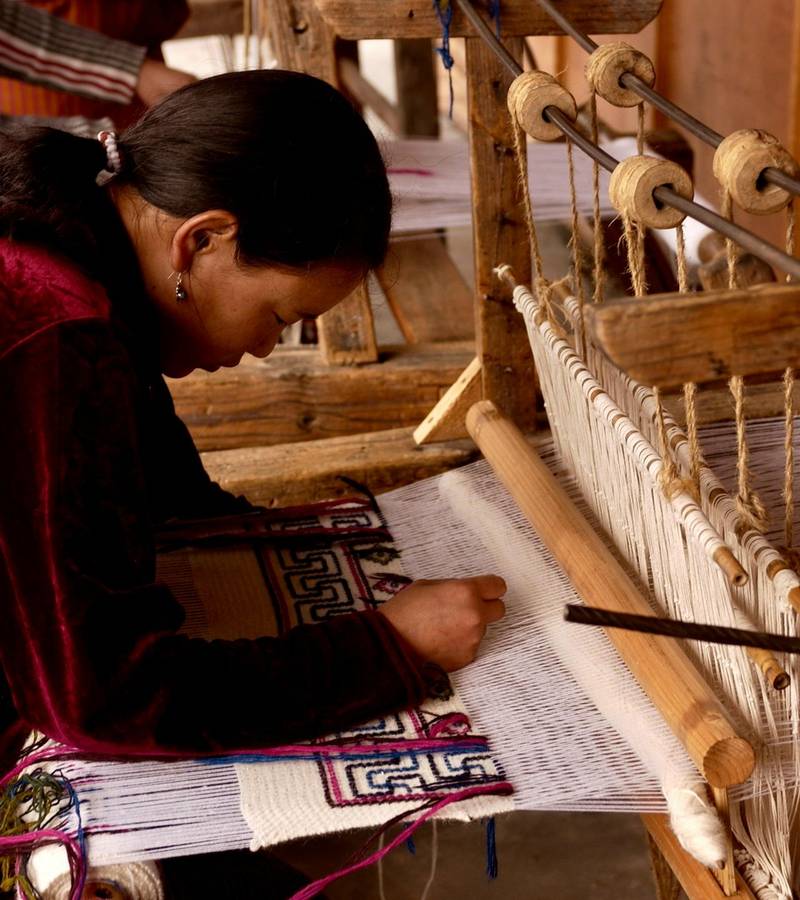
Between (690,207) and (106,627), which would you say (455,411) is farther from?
(690,207)

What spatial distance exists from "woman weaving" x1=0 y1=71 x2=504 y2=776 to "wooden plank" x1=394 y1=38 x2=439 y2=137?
361 centimetres

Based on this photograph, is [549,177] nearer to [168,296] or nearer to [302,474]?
[302,474]

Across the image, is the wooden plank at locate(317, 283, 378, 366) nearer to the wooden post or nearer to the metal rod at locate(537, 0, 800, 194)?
the wooden post

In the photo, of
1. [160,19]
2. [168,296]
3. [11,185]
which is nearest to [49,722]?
[168,296]

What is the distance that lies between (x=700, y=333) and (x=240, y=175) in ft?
2.15

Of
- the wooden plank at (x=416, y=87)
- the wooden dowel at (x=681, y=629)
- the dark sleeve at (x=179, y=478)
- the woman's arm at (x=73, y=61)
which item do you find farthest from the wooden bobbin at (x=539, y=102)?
the wooden plank at (x=416, y=87)

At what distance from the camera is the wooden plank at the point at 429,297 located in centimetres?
270

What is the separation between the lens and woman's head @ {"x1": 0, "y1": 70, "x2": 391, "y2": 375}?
127 cm

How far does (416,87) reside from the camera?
192 inches

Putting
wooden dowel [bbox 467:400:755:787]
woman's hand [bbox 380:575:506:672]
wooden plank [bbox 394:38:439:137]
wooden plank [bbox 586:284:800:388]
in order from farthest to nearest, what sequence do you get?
wooden plank [bbox 394:38:439:137], woman's hand [bbox 380:575:506:672], wooden dowel [bbox 467:400:755:787], wooden plank [bbox 586:284:800:388]

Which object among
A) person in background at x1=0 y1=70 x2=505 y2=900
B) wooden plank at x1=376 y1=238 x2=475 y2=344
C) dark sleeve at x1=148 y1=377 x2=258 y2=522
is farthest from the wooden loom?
wooden plank at x1=376 y1=238 x2=475 y2=344

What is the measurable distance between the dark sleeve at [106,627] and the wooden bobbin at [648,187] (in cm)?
54

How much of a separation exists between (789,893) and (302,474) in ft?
3.57

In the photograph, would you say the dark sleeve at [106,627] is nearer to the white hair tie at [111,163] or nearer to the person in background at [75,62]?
the white hair tie at [111,163]
